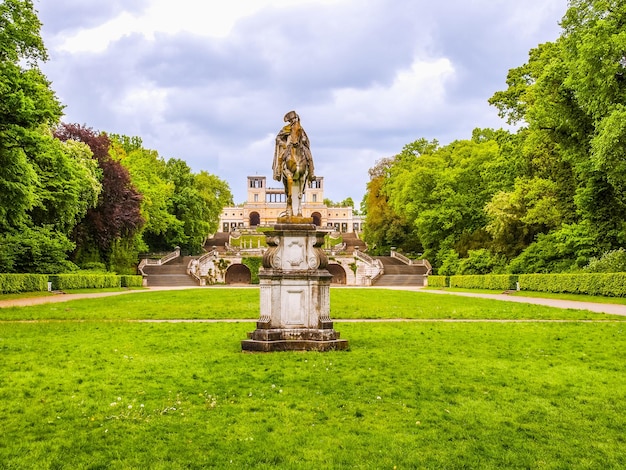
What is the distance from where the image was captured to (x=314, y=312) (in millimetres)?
9086

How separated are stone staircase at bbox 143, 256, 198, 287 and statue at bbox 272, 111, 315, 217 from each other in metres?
35.8

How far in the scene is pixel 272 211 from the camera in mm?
105562

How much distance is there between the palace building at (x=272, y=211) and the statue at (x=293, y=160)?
9314 cm

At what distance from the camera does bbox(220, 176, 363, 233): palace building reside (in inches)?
4171

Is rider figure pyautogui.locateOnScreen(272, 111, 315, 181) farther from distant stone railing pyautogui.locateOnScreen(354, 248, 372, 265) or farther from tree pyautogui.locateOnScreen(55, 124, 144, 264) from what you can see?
distant stone railing pyautogui.locateOnScreen(354, 248, 372, 265)

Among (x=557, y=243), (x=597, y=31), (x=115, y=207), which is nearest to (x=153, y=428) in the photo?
(x=597, y=31)

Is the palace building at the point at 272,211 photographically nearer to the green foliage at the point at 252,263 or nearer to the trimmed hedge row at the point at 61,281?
the green foliage at the point at 252,263

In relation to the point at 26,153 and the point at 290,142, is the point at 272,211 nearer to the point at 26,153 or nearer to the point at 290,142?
the point at 26,153

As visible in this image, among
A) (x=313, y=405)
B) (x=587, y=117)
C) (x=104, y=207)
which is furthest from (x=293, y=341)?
(x=104, y=207)

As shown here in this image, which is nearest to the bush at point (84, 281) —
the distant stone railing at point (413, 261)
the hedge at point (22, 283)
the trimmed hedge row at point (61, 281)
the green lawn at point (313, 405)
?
the trimmed hedge row at point (61, 281)

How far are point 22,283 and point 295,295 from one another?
22.4 meters

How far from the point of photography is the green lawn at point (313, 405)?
4.19 metres

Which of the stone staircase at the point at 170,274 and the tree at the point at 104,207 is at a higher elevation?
the tree at the point at 104,207

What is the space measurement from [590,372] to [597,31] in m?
16.4
